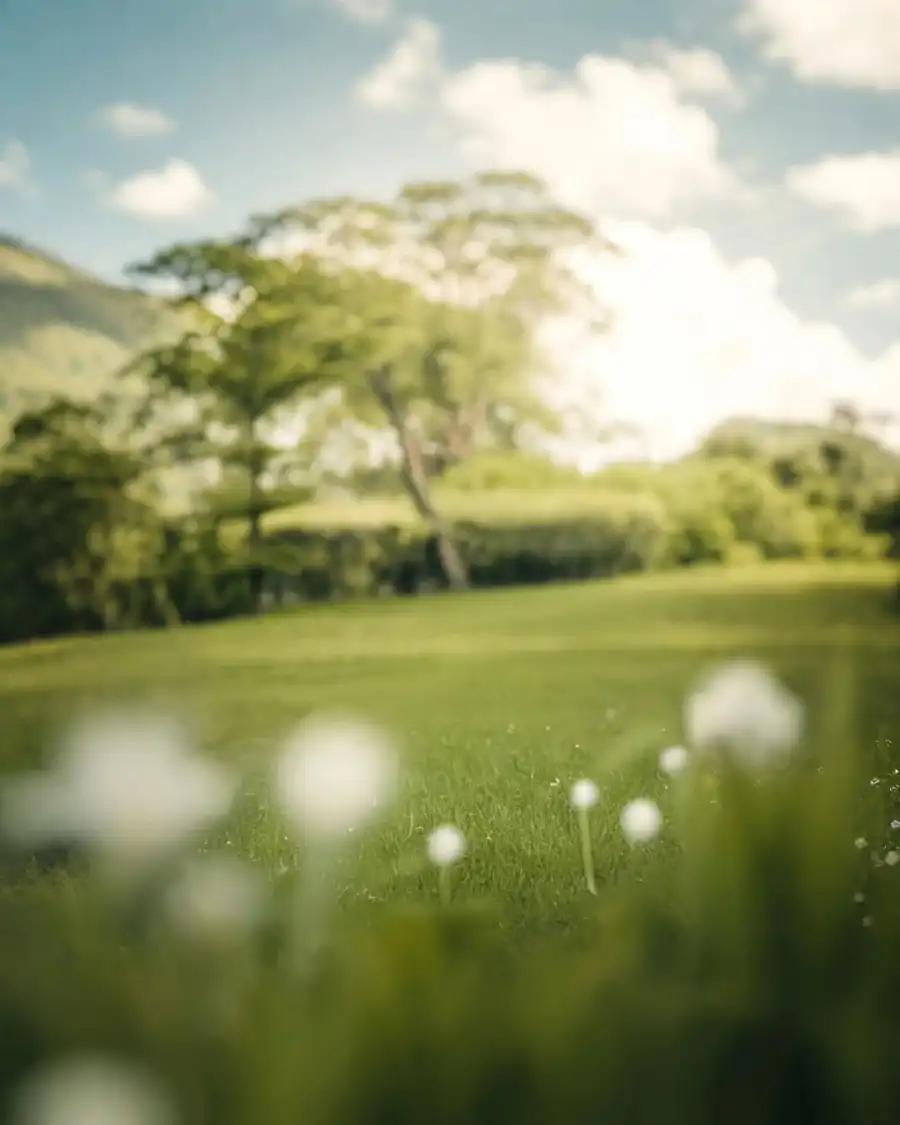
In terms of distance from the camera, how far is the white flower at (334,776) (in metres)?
2.15

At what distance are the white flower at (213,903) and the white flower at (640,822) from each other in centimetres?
83

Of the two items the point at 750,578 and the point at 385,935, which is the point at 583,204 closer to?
the point at 750,578

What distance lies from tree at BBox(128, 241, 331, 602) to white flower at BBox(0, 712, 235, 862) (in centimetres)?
83

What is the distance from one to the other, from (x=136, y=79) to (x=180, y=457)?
1151 millimetres

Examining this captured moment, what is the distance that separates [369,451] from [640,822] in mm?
2163

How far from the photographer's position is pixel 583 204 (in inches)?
129

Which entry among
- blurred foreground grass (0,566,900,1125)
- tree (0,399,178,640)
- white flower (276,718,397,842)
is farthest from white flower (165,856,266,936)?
tree (0,399,178,640)

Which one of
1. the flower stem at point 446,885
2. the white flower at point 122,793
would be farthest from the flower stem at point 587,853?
the white flower at point 122,793

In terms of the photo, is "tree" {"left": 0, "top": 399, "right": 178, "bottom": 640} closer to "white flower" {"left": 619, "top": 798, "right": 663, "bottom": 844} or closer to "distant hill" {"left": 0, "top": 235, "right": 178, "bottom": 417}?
"distant hill" {"left": 0, "top": 235, "right": 178, "bottom": 417}

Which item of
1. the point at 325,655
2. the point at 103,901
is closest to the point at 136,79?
the point at 325,655

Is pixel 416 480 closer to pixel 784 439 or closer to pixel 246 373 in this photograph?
pixel 246 373

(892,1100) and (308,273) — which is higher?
(308,273)

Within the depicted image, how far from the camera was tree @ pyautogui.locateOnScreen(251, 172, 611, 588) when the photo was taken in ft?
11.4

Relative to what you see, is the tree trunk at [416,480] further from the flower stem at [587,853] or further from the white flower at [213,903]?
the white flower at [213,903]
